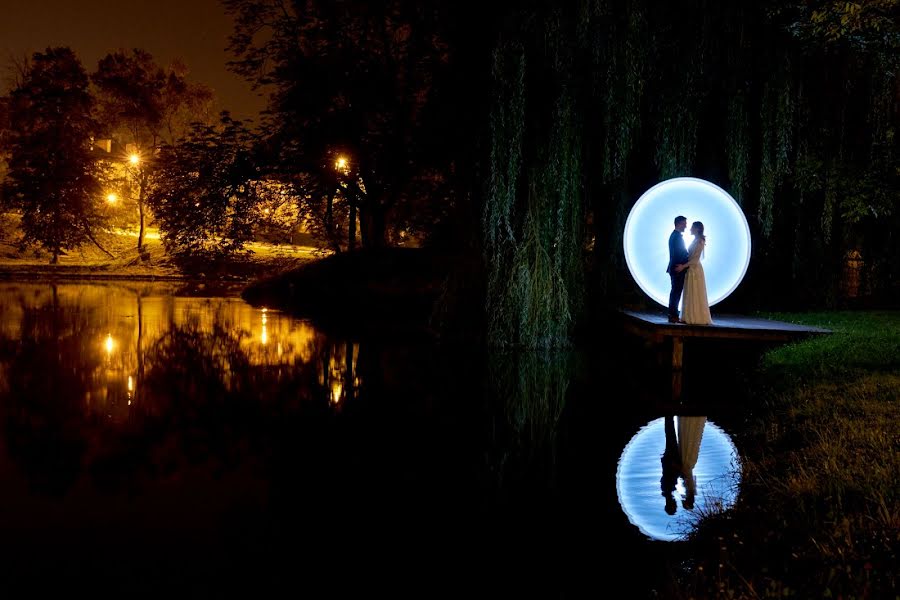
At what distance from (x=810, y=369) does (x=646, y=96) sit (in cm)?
559

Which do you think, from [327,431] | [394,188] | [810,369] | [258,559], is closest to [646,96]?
[810,369]

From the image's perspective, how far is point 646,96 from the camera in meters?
13.2

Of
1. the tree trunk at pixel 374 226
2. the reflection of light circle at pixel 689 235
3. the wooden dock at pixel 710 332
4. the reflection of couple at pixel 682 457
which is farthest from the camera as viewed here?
the tree trunk at pixel 374 226

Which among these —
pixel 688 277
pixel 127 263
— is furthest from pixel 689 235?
pixel 127 263

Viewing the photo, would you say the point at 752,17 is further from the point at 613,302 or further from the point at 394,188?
the point at 394,188

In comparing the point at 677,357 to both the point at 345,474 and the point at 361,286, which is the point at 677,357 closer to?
the point at 345,474

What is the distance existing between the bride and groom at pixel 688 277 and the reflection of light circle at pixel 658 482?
12.1 feet

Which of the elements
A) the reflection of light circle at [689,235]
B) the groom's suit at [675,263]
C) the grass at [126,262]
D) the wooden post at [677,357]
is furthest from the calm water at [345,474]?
the grass at [126,262]

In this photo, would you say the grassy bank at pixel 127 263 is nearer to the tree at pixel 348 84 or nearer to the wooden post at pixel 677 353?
the tree at pixel 348 84

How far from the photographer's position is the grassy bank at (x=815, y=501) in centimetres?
405

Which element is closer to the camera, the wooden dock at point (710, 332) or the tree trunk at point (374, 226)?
the wooden dock at point (710, 332)

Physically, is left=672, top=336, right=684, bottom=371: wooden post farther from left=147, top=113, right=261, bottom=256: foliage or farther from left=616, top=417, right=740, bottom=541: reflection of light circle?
left=147, top=113, right=261, bottom=256: foliage

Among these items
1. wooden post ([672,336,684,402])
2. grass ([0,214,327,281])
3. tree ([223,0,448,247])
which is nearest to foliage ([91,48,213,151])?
grass ([0,214,327,281])

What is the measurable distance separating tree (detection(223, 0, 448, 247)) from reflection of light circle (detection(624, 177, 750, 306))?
34.6 feet
